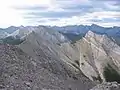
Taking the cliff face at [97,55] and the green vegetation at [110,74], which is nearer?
the cliff face at [97,55]

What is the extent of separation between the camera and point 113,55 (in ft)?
502

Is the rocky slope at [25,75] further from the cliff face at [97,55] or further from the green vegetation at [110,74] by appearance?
the green vegetation at [110,74]

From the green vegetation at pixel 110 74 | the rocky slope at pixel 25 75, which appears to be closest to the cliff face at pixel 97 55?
the green vegetation at pixel 110 74

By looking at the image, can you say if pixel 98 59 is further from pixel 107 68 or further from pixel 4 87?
pixel 4 87

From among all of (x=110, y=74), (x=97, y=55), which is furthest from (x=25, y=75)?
(x=97, y=55)

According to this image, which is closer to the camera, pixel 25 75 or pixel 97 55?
pixel 25 75

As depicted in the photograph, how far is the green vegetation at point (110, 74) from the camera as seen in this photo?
137 meters

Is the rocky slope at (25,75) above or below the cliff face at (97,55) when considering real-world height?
above

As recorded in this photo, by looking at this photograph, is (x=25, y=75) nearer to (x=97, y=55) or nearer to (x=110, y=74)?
(x=110, y=74)

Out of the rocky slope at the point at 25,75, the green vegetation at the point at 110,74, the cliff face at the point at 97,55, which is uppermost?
the rocky slope at the point at 25,75

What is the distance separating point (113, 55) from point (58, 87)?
107 meters

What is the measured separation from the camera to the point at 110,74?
459 feet

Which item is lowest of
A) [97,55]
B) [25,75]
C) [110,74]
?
[110,74]

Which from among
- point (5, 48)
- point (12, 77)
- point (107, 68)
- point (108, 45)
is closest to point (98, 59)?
point (107, 68)
